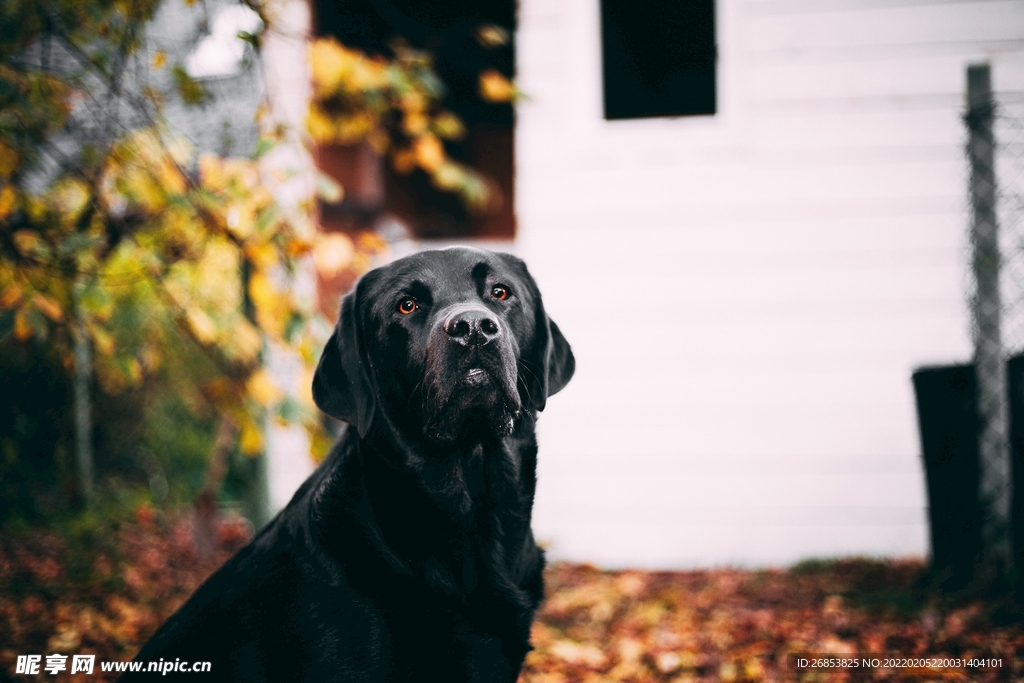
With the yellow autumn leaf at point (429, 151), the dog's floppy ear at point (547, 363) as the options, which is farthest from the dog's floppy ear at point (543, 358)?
the yellow autumn leaf at point (429, 151)

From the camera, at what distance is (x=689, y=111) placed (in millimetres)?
4332

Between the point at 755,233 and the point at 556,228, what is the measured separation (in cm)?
127

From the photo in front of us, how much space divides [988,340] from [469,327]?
3.00 meters

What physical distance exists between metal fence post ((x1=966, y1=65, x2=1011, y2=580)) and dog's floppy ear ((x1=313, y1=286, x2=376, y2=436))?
3.06m

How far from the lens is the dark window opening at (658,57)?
4.36 meters

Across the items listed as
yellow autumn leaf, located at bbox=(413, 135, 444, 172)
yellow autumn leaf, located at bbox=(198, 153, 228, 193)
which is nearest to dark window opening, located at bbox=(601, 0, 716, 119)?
yellow autumn leaf, located at bbox=(413, 135, 444, 172)

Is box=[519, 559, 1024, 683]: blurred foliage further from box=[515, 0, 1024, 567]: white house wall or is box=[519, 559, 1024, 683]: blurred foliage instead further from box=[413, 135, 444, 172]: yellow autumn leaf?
box=[413, 135, 444, 172]: yellow autumn leaf

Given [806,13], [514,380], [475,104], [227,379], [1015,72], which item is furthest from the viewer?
[475,104]

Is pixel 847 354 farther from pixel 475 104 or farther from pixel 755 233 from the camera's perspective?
pixel 475 104

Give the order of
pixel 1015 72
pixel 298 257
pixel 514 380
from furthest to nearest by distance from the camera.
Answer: pixel 1015 72 → pixel 298 257 → pixel 514 380

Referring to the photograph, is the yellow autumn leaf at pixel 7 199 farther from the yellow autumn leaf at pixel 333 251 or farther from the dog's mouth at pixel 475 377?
the dog's mouth at pixel 475 377

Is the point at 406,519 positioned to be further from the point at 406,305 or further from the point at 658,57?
the point at 658,57

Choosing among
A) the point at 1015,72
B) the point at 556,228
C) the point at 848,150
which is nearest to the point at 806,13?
the point at 848,150

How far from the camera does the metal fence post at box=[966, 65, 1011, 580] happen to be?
3199 millimetres
